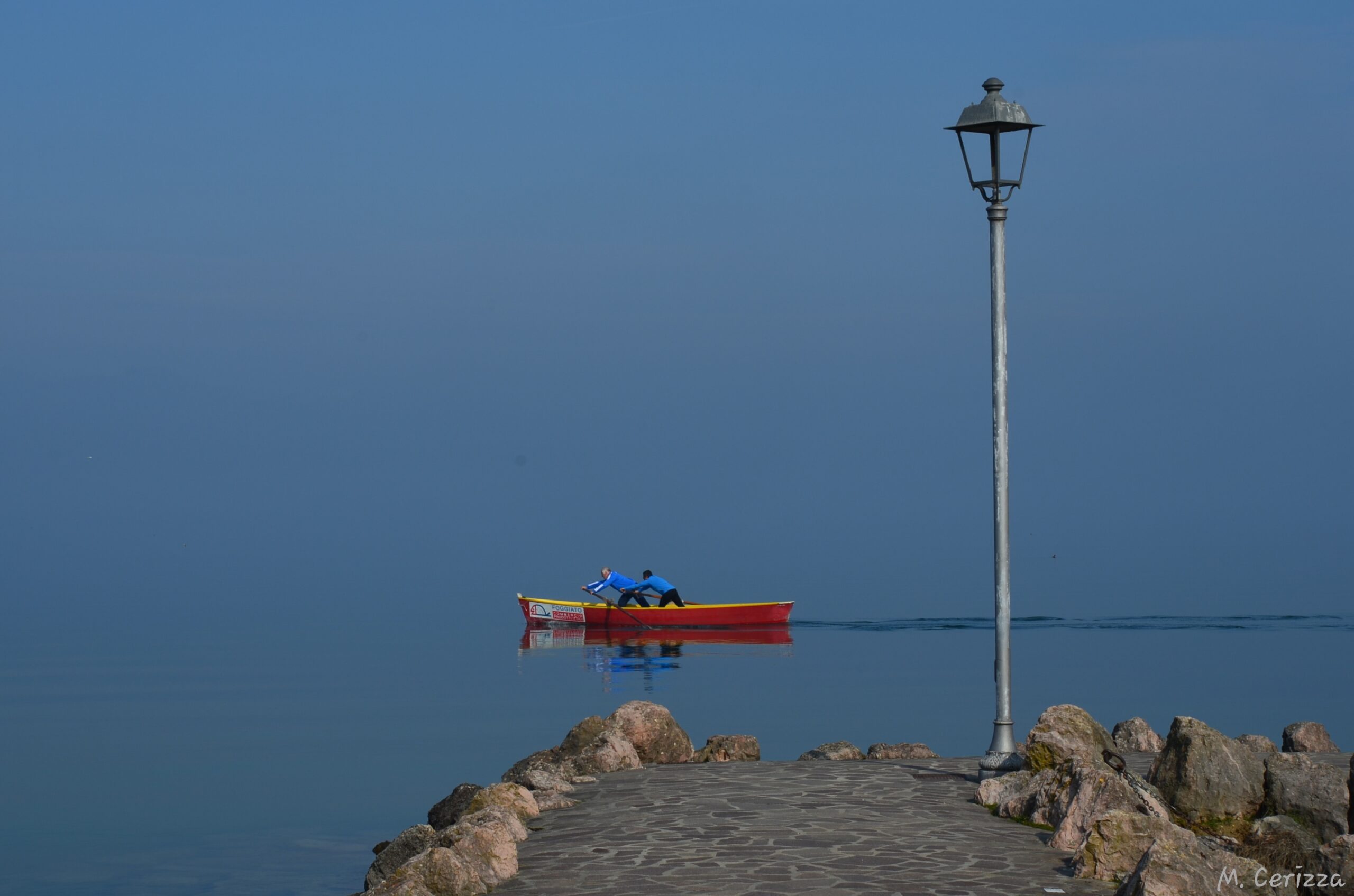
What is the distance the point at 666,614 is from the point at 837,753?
32417mm

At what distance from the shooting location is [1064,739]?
39.3 feet

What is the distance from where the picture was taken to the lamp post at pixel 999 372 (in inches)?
477

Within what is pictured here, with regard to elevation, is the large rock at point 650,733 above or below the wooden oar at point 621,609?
above

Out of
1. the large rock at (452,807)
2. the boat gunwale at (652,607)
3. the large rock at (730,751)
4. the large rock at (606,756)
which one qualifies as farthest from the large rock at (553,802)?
the boat gunwale at (652,607)

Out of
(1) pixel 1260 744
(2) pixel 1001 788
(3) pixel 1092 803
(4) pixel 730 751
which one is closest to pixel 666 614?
(4) pixel 730 751

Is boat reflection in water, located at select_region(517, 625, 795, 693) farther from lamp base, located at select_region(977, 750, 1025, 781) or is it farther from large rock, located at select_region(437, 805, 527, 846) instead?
large rock, located at select_region(437, 805, 527, 846)

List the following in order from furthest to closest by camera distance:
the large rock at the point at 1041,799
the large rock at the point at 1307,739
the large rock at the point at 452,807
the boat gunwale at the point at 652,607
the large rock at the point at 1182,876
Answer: the boat gunwale at the point at 652,607 → the large rock at the point at 1307,739 → the large rock at the point at 452,807 → the large rock at the point at 1041,799 → the large rock at the point at 1182,876

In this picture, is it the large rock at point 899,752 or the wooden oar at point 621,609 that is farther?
the wooden oar at point 621,609

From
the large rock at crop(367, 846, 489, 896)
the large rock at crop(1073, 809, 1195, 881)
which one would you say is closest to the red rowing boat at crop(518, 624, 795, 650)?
the large rock at crop(1073, 809, 1195, 881)

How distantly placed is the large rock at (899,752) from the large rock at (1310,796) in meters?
3.96

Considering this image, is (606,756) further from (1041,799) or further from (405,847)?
(1041,799)

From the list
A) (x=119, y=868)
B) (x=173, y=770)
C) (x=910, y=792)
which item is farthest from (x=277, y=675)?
(x=910, y=792)

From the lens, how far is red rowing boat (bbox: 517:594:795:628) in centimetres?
4678

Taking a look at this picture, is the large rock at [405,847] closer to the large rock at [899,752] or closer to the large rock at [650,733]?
the large rock at [650,733]
